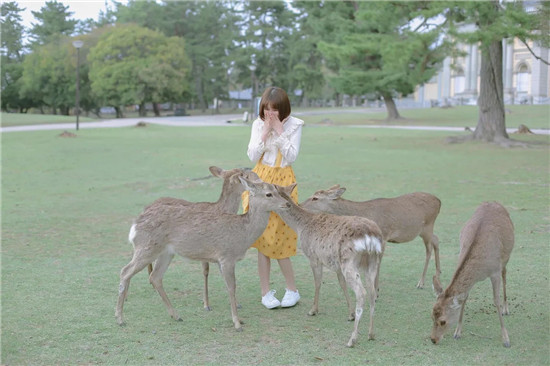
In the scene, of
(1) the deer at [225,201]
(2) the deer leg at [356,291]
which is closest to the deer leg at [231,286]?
(1) the deer at [225,201]

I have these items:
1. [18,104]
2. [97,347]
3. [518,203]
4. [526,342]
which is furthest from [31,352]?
[18,104]

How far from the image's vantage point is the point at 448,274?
6551mm

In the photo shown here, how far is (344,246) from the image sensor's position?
4.70m

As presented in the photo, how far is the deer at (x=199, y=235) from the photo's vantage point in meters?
5.06

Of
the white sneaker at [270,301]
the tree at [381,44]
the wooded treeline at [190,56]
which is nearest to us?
the white sneaker at [270,301]

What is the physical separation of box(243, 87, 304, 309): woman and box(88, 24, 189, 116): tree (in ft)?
163

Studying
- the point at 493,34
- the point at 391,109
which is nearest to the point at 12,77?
the point at 391,109

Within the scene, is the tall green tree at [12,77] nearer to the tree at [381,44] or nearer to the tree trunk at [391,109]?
the tree at [381,44]

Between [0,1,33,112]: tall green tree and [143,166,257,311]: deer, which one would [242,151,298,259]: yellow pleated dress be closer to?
[143,166,257,311]: deer

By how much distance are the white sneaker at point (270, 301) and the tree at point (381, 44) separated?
15.2 metres

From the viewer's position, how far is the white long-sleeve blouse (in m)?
5.45

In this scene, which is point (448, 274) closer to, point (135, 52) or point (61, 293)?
point (61, 293)

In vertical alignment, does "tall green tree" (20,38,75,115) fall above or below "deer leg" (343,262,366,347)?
above

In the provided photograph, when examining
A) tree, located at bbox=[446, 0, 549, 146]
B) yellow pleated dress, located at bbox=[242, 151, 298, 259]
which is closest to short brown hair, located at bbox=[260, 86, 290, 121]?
yellow pleated dress, located at bbox=[242, 151, 298, 259]
